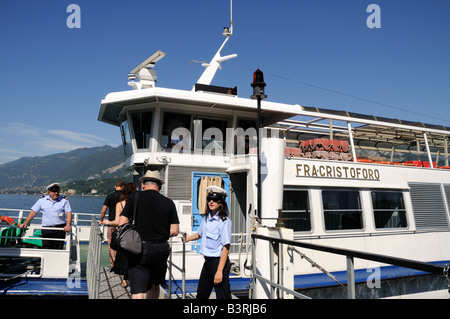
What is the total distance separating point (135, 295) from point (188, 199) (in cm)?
523

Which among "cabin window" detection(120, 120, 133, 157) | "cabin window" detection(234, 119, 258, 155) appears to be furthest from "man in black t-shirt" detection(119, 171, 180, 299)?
"cabin window" detection(120, 120, 133, 157)

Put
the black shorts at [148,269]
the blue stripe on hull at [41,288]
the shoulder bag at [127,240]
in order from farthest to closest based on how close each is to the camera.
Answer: the blue stripe on hull at [41,288] < the black shorts at [148,269] < the shoulder bag at [127,240]

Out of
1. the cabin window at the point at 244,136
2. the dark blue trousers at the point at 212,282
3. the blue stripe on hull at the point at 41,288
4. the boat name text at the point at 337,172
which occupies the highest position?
the cabin window at the point at 244,136

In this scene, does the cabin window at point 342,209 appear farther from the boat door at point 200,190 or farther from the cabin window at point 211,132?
the cabin window at point 211,132

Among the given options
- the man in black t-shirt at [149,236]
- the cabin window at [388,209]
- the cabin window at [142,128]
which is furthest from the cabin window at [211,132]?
the man in black t-shirt at [149,236]

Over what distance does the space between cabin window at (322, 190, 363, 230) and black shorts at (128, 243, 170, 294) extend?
6171mm

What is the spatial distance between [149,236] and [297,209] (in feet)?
18.4

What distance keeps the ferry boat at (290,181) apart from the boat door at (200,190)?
27 mm

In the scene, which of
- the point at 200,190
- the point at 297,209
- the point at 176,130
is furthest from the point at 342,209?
the point at 176,130

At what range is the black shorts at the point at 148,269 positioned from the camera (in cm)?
370

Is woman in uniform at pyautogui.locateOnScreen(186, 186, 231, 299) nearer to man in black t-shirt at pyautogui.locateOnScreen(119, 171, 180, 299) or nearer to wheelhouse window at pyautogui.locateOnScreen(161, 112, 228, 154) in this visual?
man in black t-shirt at pyautogui.locateOnScreen(119, 171, 180, 299)

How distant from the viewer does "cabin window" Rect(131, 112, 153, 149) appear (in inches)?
363

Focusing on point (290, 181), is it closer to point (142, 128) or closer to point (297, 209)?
point (297, 209)
